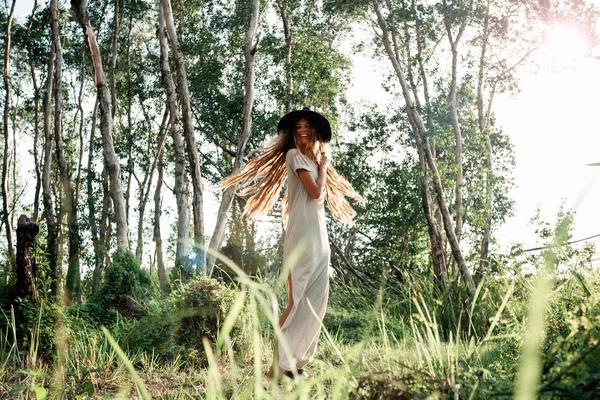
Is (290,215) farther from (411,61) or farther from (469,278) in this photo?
(411,61)

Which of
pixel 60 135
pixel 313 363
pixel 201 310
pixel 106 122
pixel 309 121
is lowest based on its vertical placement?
pixel 313 363

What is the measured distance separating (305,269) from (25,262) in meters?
3.03

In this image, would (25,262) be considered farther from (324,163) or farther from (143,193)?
(143,193)

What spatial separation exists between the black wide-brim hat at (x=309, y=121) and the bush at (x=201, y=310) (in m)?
1.97

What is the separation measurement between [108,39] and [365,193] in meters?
14.3

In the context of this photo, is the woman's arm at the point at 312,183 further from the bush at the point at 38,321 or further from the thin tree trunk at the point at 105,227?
the thin tree trunk at the point at 105,227

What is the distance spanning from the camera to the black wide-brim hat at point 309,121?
5.25 m

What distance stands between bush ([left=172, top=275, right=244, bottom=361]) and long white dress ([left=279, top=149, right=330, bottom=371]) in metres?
1.71

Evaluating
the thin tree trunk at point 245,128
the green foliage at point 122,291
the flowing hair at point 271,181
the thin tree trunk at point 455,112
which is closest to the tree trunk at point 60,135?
the thin tree trunk at point 245,128

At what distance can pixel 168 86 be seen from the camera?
1592cm

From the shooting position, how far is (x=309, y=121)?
5258 mm

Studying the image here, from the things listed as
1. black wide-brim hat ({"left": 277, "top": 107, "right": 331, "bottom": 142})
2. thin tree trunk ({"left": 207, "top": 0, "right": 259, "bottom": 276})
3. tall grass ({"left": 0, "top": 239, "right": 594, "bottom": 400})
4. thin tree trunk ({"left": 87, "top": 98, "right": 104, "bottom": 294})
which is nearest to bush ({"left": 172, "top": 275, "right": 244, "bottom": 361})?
tall grass ({"left": 0, "top": 239, "right": 594, "bottom": 400})

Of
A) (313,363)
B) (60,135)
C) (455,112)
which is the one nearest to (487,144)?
(455,112)

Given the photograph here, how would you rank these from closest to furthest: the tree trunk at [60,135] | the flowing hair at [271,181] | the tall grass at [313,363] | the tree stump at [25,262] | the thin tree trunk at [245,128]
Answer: the tall grass at [313,363] → the flowing hair at [271,181] → the tree stump at [25,262] → the thin tree trunk at [245,128] → the tree trunk at [60,135]
